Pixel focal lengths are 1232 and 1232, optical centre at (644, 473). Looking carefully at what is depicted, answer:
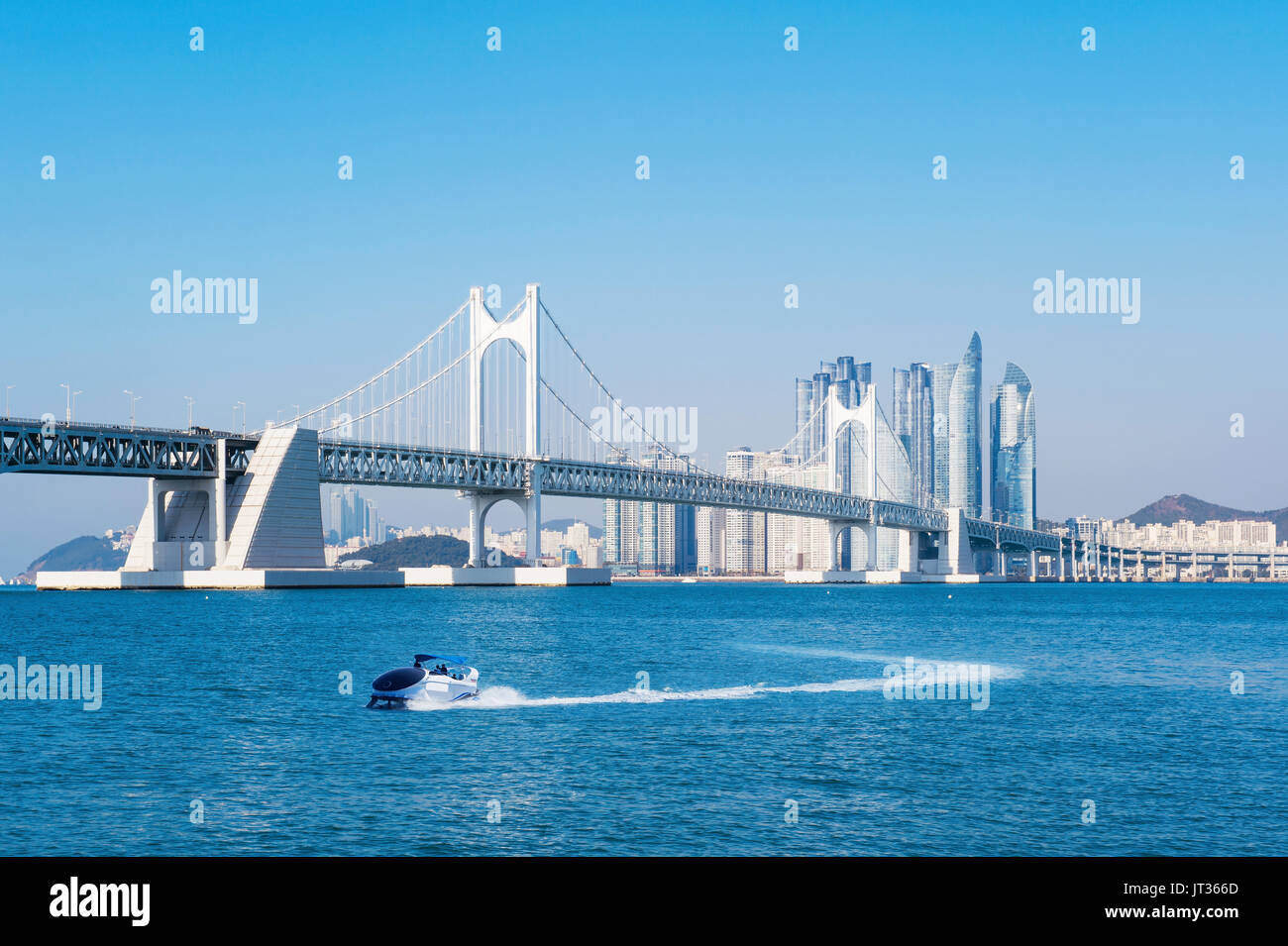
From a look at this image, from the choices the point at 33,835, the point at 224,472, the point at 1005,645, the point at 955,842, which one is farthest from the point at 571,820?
the point at 224,472

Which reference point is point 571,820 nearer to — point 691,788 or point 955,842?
point 691,788

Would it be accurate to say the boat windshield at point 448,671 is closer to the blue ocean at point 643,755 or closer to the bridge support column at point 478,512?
the blue ocean at point 643,755

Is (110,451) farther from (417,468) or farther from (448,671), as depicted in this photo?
(448,671)

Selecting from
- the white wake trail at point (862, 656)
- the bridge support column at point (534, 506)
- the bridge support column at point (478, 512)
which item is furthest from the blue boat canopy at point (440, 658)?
the bridge support column at point (478, 512)

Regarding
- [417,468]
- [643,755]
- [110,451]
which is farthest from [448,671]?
[417,468]
